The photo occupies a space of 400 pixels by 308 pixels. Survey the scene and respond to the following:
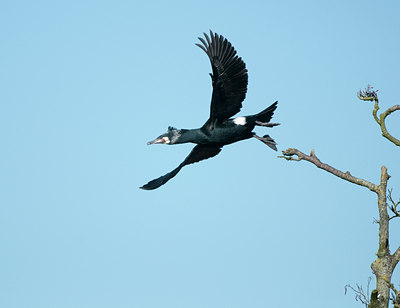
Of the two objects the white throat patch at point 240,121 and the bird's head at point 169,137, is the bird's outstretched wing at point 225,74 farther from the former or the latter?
the bird's head at point 169,137

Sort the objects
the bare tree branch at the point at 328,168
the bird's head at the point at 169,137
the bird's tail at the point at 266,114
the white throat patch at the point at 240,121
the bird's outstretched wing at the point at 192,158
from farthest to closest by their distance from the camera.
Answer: the bird's outstretched wing at the point at 192,158 → the bird's head at the point at 169,137 → the bird's tail at the point at 266,114 → the white throat patch at the point at 240,121 → the bare tree branch at the point at 328,168

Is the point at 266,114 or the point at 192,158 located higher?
the point at 266,114

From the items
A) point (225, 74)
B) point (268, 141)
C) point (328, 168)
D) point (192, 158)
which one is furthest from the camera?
point (192, 158)

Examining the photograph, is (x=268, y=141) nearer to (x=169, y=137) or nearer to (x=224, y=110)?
(x=224, y=110)

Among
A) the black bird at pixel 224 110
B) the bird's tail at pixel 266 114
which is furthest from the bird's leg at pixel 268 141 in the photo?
the bird's tail at pixel 266 114

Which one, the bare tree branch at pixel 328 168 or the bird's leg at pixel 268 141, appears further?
the bird's leg at pixel 268 141

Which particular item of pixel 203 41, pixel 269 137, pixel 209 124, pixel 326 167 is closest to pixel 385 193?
pixel 326 167

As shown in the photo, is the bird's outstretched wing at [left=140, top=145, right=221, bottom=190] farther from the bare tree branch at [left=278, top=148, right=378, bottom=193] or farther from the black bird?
the bare tree branch at [left=278, top=148, right=378, bottom=193]

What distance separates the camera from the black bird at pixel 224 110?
852 cm

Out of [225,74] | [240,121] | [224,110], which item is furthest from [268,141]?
[225,74]

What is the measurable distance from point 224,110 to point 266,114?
0.70 metres

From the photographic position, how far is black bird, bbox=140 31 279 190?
8.52 meters

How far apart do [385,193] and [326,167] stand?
0.92 meters

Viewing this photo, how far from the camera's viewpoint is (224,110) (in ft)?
29.3
